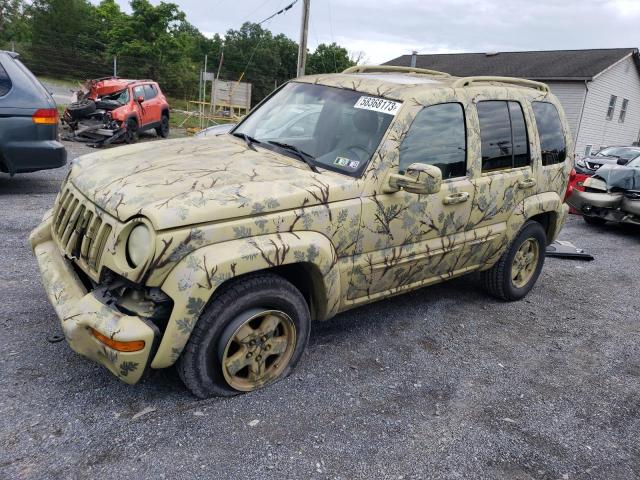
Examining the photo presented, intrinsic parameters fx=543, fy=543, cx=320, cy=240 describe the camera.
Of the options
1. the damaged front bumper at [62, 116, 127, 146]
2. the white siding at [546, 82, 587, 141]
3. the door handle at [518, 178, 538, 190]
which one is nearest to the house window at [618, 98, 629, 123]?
the white siding at [546, 82, 587, 141]

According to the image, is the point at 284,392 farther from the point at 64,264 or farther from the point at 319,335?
the point at 64,264

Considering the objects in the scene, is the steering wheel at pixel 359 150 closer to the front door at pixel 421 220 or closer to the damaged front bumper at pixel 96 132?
the front door at pixel 421 220

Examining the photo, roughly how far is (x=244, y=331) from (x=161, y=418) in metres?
0.65

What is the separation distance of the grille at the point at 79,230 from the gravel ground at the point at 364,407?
0.76 metres

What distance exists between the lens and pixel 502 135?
4469 millimetres

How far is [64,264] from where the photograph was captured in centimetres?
328

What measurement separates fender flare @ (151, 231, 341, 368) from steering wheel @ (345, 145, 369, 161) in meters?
0.81

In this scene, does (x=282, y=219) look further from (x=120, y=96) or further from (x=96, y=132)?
(x=120, y=96)

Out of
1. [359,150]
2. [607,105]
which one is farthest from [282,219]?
[607,105]

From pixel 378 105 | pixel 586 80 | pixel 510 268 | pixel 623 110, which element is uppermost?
pixel 586 80

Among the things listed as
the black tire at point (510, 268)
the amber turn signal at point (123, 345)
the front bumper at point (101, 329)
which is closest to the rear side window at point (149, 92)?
the black tire at point (510, 268)

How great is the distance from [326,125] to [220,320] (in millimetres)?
1669

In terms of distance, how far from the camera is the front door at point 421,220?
357cm

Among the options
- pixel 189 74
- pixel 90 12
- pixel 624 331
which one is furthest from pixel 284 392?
pixel 90 12
